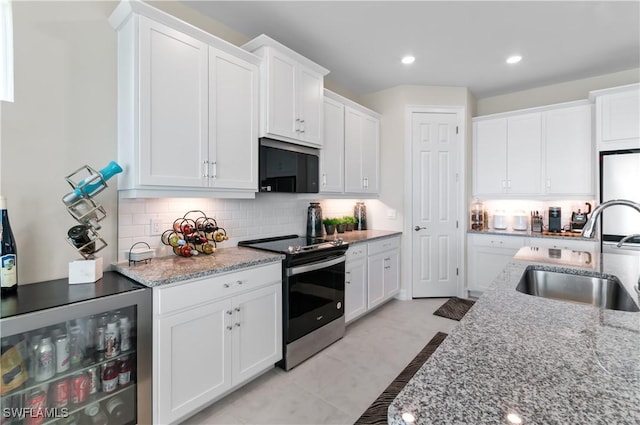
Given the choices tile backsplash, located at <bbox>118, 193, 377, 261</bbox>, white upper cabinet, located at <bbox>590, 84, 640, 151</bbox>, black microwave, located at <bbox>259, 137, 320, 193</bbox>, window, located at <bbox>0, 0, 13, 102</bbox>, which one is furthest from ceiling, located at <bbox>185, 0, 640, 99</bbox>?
tile backsplash, located at <bbox>118, 193, 377, 261</bbox>

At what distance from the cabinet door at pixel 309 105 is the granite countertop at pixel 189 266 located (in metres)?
1.22

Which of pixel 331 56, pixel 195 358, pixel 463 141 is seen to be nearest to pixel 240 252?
pixel 195 358

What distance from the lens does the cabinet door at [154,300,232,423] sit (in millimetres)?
1641

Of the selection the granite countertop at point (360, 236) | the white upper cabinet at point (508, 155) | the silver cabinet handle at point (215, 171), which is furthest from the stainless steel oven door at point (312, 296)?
the white upper cabinet at point (508, 155)

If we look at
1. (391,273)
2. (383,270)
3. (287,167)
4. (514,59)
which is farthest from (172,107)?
(514,59)

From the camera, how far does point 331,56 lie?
3.18 m

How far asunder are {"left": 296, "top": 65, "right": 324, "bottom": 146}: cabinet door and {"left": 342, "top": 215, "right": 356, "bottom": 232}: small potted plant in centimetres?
122

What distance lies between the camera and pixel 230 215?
2672mm

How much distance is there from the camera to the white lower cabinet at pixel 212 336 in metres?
1.64

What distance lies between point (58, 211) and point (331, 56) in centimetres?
275

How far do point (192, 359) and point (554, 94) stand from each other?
16.7ft

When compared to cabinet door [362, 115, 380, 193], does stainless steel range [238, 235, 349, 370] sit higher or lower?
lower

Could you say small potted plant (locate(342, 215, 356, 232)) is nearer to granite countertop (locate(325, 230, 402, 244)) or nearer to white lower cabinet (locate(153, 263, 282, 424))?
granite countertop (locate(325, 230, 402, 244))

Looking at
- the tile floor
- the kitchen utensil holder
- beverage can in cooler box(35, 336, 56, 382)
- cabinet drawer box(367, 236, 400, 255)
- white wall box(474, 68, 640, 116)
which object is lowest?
the tile floor
